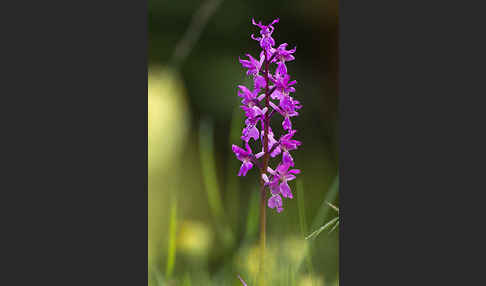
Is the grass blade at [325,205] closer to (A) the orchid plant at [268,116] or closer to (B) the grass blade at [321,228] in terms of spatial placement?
(B) the grass blade at [321,228]

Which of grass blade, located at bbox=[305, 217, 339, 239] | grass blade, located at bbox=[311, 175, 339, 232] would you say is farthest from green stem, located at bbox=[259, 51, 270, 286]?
grass blade, located at bbox=[311, 175, 339, 232]

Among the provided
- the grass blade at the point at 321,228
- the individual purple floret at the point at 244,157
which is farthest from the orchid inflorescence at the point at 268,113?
the grass blade at the point at 321,228

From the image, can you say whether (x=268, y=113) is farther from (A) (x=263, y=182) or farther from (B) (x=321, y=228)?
(B) (x=321, y=228)

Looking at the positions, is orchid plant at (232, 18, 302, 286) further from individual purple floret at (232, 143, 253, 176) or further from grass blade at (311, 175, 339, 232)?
grass blade at (311, 175, 339, 232)

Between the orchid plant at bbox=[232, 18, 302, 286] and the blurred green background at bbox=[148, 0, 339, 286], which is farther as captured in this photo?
the blurred green background at bbox=[148, 0, 339, 286]

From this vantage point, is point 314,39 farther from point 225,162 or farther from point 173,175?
point 173,175

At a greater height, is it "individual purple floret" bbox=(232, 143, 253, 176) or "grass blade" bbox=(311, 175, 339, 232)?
"individual purple floret" bbox=(232, 143, 253, 176)

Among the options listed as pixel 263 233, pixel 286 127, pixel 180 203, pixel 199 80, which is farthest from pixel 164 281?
pixel 199 80
